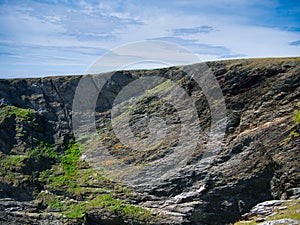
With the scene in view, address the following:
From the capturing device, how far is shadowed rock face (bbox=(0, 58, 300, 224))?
783 inches

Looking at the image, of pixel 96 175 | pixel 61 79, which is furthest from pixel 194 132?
pixel 61 79

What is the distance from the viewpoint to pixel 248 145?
20.8 metres

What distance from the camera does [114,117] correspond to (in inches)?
1193

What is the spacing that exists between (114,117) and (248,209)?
48.6ft

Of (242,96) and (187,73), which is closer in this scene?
(242,96)

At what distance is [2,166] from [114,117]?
9886 millimetres

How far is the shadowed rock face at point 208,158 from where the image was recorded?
1989 centimetres

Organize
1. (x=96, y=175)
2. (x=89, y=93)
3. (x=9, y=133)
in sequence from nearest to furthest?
(x=96, y=175), (x=9, y=133), (x=89, y=93)

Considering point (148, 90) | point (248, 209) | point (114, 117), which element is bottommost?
point (248, 209)

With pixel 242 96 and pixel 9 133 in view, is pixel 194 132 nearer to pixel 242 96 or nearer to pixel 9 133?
pixel 242 96

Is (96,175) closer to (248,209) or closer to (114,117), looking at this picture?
(114,117)

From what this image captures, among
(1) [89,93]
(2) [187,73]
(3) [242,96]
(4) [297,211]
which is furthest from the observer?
(1) [89,93]

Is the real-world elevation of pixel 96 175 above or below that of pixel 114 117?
below

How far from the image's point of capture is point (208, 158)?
71.7 ft
